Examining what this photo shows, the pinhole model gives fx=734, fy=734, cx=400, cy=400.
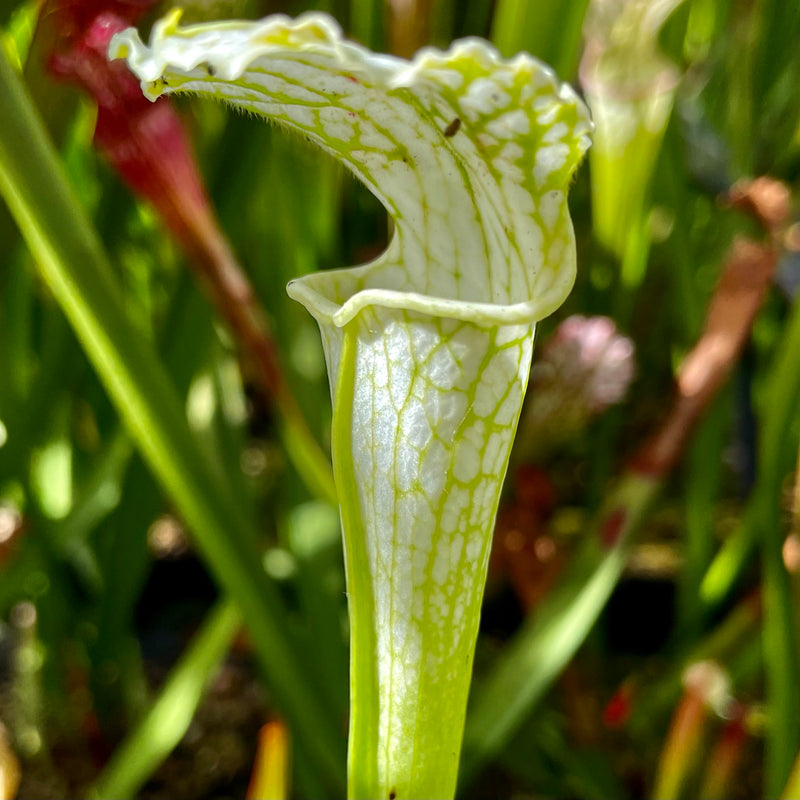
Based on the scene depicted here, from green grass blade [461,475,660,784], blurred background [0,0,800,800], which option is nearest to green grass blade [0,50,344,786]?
blurred background [0,0,800,800]

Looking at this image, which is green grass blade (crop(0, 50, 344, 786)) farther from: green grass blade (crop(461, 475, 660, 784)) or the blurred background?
green grass blade (crop(461, 475, 660, 784))

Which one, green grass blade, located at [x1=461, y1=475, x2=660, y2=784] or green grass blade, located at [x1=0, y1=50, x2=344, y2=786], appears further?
green grass blade, located at [x1=461, y1=475, x2=660, y2=784]

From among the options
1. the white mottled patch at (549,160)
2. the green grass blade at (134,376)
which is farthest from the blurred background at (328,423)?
the white mottled patch at (549,160)

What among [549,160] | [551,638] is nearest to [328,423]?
[551,638]

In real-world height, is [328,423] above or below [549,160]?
below

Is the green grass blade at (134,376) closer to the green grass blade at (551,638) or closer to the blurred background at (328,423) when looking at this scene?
the blurred background at (328,423)

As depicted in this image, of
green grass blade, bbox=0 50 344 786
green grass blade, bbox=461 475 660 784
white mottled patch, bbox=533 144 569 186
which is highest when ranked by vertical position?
white mottled patch, bbox=533 144 569 186

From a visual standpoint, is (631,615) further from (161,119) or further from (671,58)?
(161,119)

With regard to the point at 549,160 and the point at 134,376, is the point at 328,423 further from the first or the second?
the point at 549,160
